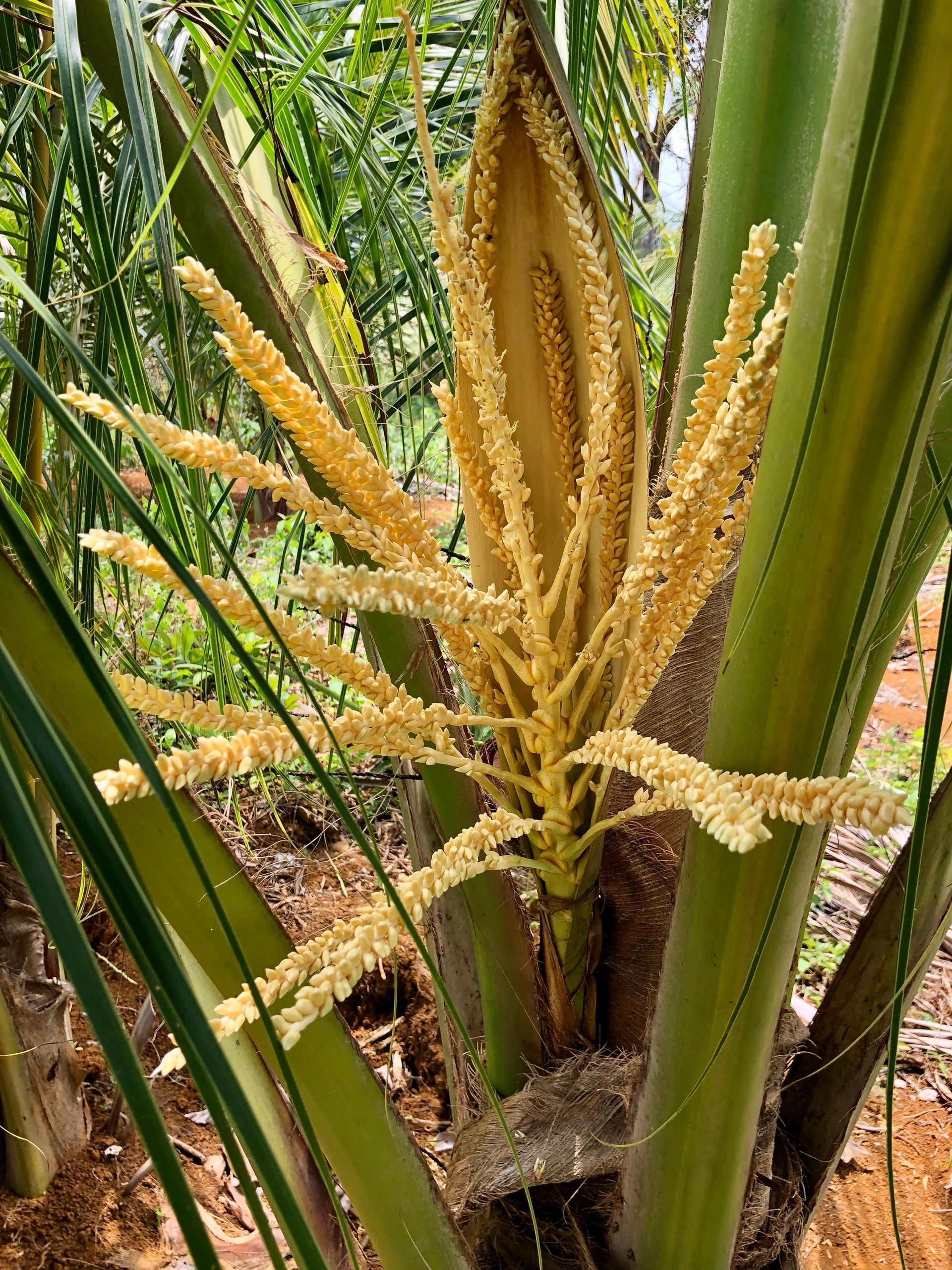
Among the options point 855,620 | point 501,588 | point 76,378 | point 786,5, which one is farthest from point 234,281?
point 76,378

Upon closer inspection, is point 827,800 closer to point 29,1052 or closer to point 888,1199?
point 29,1052

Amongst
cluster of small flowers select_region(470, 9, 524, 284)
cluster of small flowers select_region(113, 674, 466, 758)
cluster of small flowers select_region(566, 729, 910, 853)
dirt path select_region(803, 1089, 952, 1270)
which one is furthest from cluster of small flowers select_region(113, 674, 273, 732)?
dirt path select_region(803, 1089, 952, 1270)

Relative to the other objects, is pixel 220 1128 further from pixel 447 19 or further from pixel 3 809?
pixel 447 19

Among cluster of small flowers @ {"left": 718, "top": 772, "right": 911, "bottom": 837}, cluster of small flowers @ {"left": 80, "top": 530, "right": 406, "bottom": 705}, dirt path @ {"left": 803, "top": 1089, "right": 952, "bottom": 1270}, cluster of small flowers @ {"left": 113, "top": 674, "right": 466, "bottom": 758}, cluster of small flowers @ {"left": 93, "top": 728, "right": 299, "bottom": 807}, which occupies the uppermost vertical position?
cluster of small flowers @ {"left": 80, "top": 530, "right": 406, "bottom": 705}

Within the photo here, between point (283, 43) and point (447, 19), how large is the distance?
0.86 m

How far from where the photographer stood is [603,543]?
661 millimetres

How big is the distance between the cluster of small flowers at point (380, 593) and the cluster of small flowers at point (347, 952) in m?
0.14

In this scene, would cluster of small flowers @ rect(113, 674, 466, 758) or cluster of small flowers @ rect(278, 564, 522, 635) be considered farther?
cluster of small flowers @ rect(113, 674, 466, 758)

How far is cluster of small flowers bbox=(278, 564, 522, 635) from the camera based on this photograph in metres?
0.38

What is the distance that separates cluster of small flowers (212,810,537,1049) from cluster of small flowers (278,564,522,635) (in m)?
0.14

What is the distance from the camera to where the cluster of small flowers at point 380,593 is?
1.25 feet

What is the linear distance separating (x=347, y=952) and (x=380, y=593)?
0.63 feet

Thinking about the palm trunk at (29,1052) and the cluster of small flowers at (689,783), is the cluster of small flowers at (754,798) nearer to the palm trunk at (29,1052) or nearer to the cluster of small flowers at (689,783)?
the cluster of small flowers at (689,783)

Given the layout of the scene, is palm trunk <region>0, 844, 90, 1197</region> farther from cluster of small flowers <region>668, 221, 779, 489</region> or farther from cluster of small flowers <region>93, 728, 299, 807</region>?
cluster of small flowers <region>668, 221, 779, 489</region>
